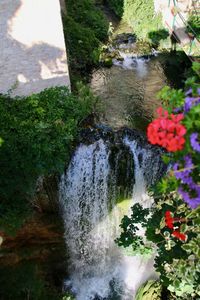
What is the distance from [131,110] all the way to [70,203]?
313 centimetres

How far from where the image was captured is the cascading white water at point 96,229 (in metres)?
8.41

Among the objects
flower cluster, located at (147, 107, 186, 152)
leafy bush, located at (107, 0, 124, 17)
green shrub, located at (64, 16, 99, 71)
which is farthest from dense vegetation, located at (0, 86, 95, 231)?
leafy bush, located at (107, 0, 124, 17)

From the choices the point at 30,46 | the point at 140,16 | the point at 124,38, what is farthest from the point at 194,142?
the point at 140,16

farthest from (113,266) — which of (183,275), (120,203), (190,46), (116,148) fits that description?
(190,46)

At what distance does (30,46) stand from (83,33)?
16.7 feet

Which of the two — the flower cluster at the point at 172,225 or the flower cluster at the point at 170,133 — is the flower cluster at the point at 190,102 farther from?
the flower cluster at the point at 172,225

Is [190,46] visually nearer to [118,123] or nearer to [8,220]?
[118,123]

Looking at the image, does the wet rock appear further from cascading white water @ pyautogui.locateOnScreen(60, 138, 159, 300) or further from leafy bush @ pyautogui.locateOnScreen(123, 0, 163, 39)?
cascading white water @ pyautogui.locateOnScreen(60, 138, 159, 300)

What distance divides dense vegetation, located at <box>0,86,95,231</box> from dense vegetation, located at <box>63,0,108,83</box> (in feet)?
11.9

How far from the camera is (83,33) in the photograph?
43.3 ft

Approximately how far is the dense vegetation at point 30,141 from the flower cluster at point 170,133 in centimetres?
444

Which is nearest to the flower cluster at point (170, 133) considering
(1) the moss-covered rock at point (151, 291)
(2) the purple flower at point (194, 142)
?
(2) the purple flower at point (194, 142)

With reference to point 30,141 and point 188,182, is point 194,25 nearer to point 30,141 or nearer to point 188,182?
point 30,141

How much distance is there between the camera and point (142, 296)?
7.48 m
